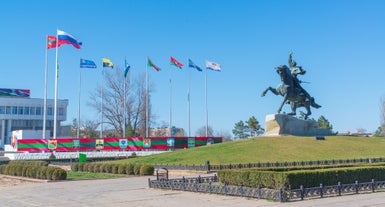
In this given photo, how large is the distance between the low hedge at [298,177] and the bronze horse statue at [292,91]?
1119 inches

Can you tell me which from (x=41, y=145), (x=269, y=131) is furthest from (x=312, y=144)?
(x=41, y=145)

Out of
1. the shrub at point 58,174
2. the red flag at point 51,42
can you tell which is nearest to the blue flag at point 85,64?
the red flag at point 51,42

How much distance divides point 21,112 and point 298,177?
9990 centimetres

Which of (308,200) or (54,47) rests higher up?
(54,47)

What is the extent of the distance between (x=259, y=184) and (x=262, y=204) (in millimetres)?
3229

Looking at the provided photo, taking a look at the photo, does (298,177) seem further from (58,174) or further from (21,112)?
(21,112)

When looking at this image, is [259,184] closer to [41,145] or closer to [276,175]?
[276,175]

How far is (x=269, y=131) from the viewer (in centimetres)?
5203

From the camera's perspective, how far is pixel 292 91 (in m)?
51.3

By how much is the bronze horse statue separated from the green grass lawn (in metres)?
5.03

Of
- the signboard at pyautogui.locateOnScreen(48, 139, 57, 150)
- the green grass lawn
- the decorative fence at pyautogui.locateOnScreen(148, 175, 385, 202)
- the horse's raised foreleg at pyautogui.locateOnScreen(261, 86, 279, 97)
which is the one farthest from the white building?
the decorative fence at pyautogui.locateOnScreen(148, 175, 385, 202)

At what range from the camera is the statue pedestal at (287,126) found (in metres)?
50.8

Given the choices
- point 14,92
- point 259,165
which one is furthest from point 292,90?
point 14,92

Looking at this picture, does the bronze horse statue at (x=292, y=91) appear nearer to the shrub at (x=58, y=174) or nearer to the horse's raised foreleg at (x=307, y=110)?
the horse's raised foreleg at (x=307, y=110)
